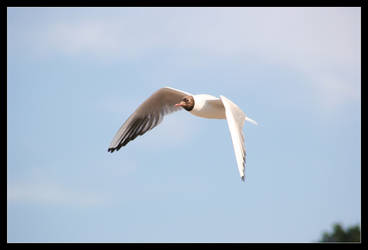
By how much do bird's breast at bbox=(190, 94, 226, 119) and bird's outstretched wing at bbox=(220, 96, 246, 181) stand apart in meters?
0.57

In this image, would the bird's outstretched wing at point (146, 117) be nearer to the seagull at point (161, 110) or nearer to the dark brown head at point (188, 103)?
the seagull at point (161, 110)

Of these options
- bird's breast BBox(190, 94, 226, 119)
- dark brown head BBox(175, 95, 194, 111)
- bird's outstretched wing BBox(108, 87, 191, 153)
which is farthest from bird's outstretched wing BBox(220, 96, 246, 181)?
bird's outstretched wing BBox(108, 87, 191, 153)

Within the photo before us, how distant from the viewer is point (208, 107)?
636cm

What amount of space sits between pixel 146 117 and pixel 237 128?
2387 mm

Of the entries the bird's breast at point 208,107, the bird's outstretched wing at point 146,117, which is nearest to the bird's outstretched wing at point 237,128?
the bird's breast at point 208,107

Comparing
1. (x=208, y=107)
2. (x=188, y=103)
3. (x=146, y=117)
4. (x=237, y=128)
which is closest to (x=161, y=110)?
(x=146, y=117)

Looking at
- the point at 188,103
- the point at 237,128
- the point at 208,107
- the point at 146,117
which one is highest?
the point at 146,117

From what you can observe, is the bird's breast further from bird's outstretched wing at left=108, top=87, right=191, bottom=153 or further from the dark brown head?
bird's outstretched wing at left=108, top=87, right=191, bottom=153

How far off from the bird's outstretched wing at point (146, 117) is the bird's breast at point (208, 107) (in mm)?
751

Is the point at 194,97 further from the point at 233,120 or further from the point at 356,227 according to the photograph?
the point at 356,227

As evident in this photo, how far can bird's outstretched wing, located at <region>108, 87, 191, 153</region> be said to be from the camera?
7.25 m

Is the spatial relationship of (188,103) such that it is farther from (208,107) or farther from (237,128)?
(237,128)

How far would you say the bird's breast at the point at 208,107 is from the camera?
6312 mm
